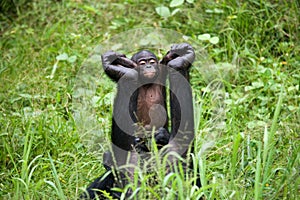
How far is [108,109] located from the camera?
5.95 metres

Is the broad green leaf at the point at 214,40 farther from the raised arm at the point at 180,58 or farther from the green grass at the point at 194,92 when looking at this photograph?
the raised arm at the point at 180,58

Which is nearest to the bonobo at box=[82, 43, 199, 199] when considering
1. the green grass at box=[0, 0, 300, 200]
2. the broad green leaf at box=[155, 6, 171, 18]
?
the green grass at box=[0, 0, 300, 200]

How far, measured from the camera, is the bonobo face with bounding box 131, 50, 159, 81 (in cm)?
432

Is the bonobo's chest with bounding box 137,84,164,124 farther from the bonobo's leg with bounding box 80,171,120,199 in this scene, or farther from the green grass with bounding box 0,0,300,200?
the bonobo's leg with bounding box 80,171,120,199

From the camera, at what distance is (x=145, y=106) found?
442 centimetres

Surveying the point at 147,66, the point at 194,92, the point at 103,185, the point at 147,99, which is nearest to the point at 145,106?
the point at 147,99

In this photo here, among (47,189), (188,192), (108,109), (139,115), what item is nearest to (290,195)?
(188,192)

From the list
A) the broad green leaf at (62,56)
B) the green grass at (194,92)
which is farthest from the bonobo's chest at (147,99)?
the broad green leaf at (62,56)

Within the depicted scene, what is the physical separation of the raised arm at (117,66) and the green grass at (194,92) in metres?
0.57

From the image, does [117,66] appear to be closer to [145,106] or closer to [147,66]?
[147,66]

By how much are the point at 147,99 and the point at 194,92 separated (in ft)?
5.92

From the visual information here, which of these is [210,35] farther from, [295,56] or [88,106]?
[88,106]

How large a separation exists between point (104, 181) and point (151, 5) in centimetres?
334

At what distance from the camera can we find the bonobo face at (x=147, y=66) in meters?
4.32
